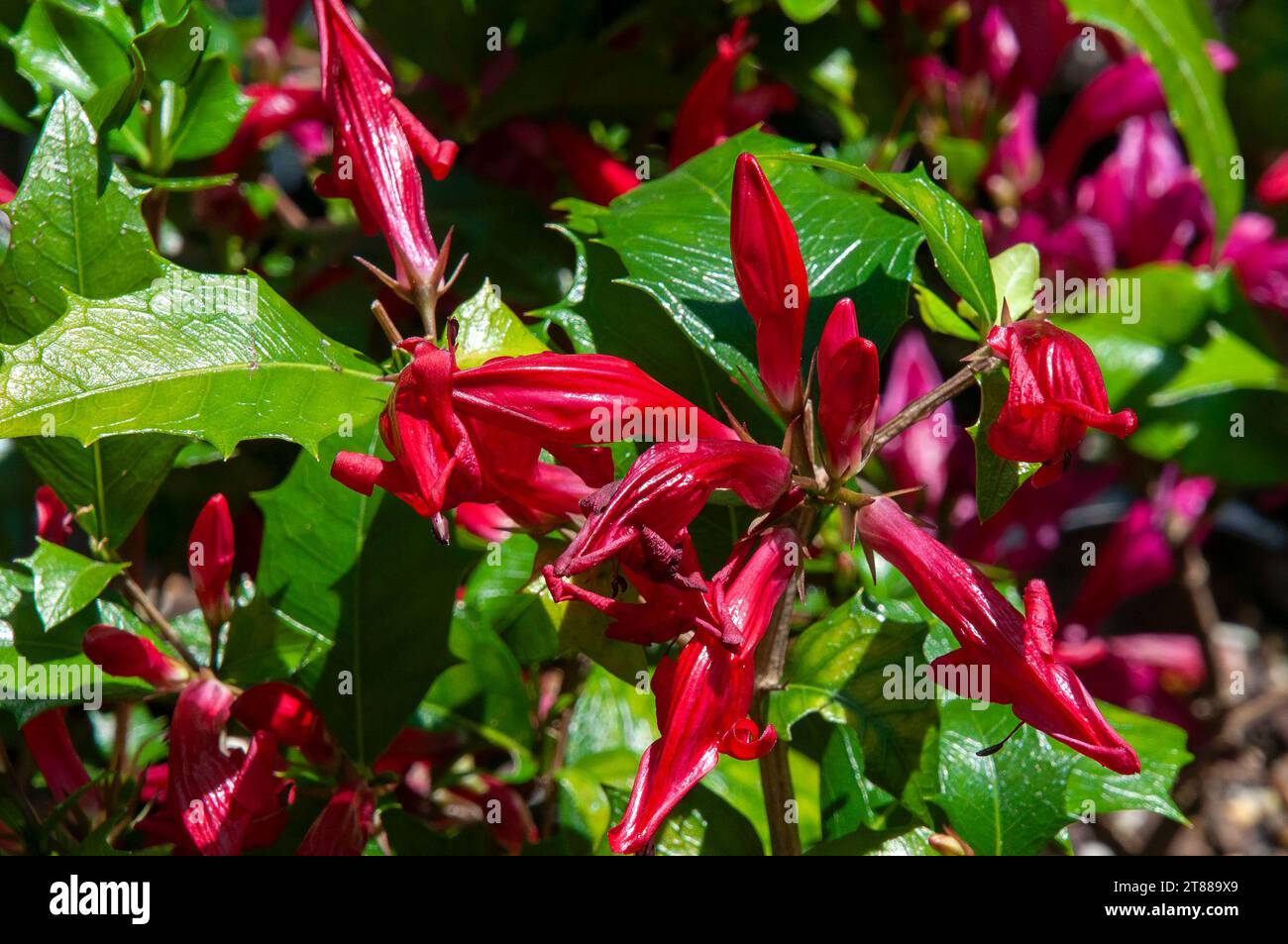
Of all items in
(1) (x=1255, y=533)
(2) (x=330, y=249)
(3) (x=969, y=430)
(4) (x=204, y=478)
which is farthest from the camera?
(1) (x=1255, y=533)

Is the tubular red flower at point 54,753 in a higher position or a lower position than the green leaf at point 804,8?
lower

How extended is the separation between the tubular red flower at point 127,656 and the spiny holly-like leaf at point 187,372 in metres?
0.22

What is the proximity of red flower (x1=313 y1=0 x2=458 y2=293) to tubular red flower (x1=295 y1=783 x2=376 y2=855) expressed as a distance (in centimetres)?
38

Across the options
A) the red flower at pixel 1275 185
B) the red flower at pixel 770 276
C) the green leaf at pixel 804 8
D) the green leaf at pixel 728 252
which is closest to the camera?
the red flower at pixel 770 276

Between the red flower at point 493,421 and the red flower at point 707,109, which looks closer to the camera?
the red flower at point 493,421

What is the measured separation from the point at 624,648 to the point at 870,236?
0.35 metres

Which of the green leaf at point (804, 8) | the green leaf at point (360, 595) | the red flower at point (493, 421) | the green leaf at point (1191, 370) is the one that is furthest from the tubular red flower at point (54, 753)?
the green leaf at point (1191, 370)

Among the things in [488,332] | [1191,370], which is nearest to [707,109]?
[488,332]

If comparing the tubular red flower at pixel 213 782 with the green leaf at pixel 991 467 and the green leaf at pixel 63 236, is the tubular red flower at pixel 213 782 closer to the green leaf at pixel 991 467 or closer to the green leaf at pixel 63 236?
the green leaf at pixel 63 236

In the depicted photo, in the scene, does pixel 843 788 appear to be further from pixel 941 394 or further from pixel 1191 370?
pixel 1191 370

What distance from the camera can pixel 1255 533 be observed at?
2.51 m

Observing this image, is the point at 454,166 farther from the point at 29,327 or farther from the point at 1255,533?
the point at 1255,533

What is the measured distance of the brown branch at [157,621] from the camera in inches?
36.7
